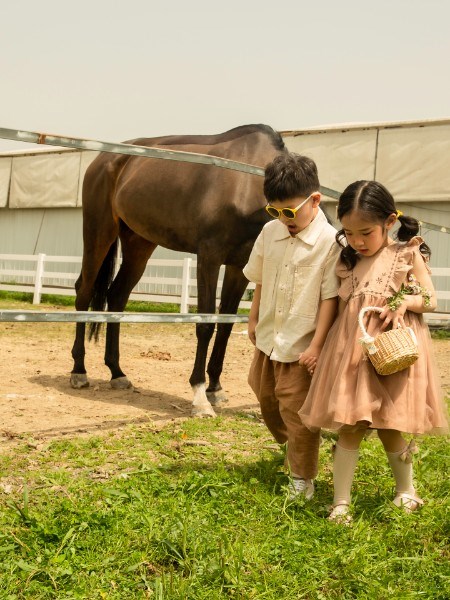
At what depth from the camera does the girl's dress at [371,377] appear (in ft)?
8.55

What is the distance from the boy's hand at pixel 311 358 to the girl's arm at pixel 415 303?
29cm

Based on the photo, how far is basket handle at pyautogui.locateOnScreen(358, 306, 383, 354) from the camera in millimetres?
2583

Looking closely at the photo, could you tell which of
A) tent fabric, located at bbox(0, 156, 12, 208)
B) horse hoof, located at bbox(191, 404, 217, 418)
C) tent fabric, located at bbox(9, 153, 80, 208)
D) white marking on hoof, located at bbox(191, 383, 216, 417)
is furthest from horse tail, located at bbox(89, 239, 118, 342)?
tent fabric, located at bbox(0, 156, 12, 208)

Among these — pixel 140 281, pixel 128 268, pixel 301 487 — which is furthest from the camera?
pixel 140 281

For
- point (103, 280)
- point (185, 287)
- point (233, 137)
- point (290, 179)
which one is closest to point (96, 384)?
point (103, 280)

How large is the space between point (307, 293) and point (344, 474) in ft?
2.40

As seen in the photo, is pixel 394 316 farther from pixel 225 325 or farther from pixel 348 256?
pixel 225 325

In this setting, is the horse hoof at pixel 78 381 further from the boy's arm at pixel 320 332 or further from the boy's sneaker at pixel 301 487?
the boy's arm at pixel 320 332

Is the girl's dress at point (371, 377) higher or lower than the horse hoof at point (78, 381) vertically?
higher

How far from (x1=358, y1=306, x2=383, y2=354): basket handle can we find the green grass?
0.62 m

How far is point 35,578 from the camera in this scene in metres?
2.17

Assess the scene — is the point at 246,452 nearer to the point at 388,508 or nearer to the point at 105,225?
the point at 388,508

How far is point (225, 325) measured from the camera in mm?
5367

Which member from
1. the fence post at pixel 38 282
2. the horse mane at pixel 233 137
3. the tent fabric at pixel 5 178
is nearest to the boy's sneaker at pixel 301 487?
the horse mane at pixel 233 137
